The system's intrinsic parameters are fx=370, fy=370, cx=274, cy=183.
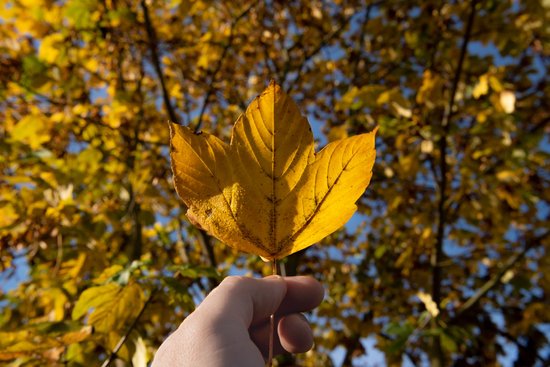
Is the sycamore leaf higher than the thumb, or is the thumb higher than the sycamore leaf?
the sycamore leaf

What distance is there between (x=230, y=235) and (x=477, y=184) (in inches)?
134

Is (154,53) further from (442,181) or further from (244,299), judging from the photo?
(244,299)

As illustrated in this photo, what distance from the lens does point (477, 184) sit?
11.3 feet

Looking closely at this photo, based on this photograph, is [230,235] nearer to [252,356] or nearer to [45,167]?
[252,356]

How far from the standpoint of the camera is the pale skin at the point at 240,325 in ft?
1.78

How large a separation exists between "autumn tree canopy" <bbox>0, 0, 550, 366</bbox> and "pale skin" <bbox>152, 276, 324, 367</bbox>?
51 cm

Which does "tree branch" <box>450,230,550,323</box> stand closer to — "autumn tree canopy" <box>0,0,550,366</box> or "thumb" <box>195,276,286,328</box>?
"autumn tree canopy" <box>0,0,550,366</box>

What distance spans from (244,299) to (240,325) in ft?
0.21

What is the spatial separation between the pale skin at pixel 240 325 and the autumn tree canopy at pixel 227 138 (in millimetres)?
506

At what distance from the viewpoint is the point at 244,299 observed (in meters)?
0.65

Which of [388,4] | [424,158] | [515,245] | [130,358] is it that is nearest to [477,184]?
[424,158]

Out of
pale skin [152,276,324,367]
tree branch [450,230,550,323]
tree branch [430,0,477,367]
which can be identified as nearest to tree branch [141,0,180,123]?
tree branch [430,0,477,367]

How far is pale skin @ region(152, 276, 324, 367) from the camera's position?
542 mm

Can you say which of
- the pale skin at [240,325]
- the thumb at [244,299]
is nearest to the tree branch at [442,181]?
the pale skin at [240,325]
